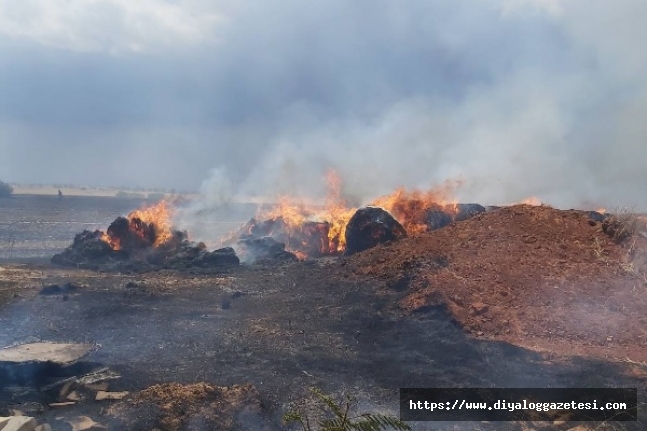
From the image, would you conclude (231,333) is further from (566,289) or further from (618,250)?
(618,250)

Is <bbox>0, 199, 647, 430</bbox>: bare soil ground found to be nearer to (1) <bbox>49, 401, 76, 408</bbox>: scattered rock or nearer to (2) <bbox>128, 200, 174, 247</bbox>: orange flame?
(1) <bbox>49, 401, 76, 408</bbox>: scattered rock

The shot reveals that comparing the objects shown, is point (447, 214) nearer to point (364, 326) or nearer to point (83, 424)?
point (364, 326)

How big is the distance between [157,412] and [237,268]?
1839 centimetres

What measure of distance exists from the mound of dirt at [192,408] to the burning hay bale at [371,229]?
18666mm

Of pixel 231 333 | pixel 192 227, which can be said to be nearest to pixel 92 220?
pixel 192 227

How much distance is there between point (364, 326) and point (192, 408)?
7943 mm

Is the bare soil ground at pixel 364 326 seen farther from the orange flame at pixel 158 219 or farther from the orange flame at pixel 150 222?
the orange flame at pixel 158 219

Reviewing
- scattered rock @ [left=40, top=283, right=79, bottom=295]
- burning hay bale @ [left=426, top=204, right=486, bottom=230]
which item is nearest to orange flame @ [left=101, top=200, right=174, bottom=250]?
scattered rock @ [left=40, top=283, right=79, bottom=295]

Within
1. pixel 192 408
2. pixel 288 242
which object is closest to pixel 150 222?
pixel 288 242

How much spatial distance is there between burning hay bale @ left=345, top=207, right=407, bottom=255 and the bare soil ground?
11.0ft

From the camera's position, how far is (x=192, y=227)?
43.8 m

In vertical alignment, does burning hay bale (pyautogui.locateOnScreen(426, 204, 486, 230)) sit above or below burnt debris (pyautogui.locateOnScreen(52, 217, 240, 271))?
above

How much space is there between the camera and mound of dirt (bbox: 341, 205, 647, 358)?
15.1 metres

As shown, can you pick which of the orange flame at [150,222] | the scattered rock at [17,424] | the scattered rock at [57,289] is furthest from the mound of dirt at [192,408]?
the orange flame at [150,222]
